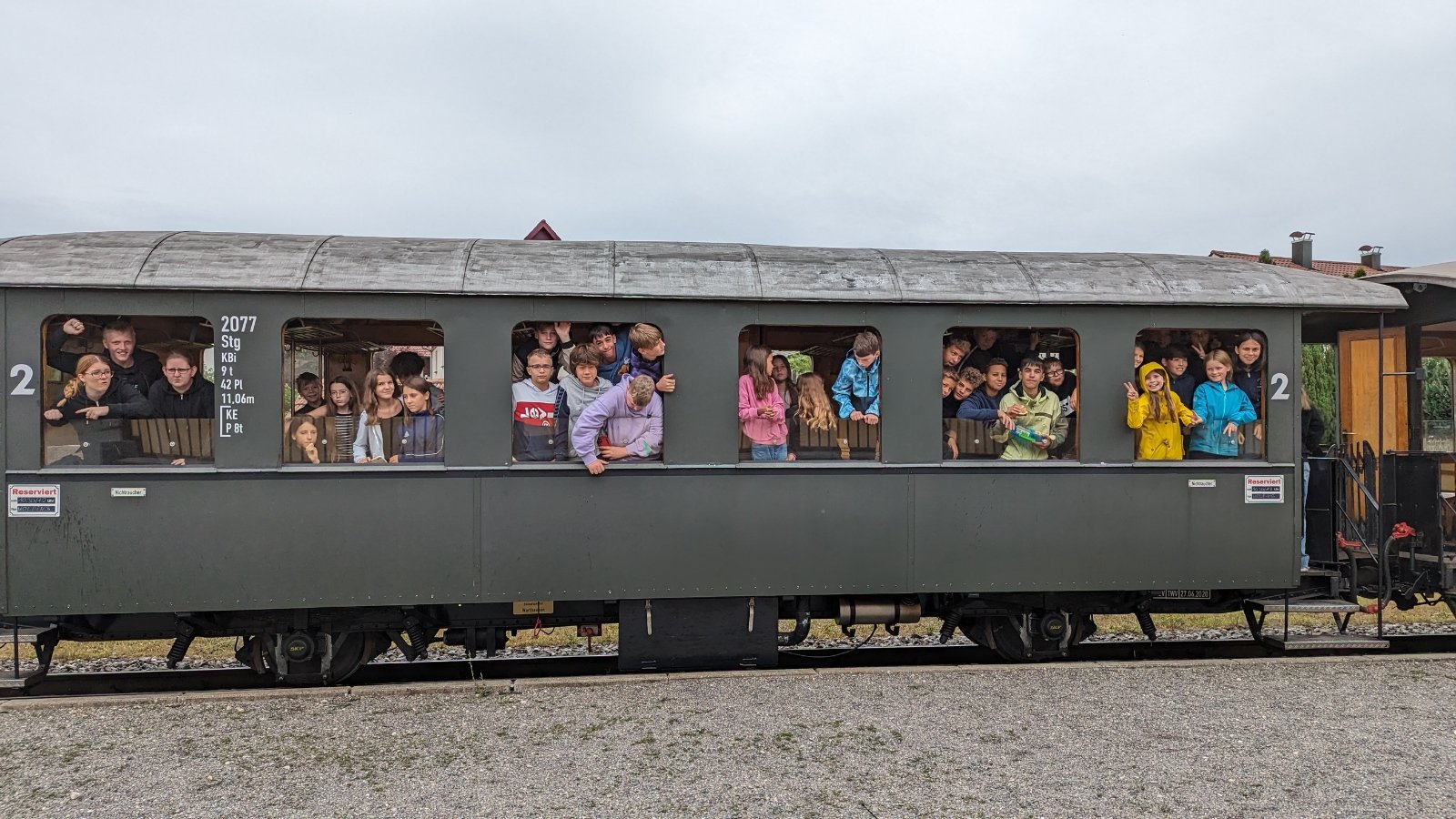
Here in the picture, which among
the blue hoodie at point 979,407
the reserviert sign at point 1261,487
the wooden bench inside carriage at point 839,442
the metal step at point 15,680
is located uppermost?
the blue hoodie at point 979,407

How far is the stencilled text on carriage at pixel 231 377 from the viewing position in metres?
5.39

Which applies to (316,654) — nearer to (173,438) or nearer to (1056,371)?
(173,438)

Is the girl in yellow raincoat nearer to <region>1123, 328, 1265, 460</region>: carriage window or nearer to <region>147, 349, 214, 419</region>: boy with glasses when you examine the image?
<region>1123, 328, 1265, 460</region>: carriage window

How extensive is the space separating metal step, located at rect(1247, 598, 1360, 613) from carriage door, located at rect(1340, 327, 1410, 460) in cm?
132

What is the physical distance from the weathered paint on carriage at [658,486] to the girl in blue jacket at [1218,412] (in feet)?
0.57

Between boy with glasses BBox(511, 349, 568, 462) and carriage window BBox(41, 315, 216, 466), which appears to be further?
boy with glasses BBox(511, 349, 568, 462)

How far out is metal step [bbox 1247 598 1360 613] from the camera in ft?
20.7

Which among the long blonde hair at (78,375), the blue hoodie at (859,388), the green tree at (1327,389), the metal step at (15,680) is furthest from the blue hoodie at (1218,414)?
the metal step at (15,680)

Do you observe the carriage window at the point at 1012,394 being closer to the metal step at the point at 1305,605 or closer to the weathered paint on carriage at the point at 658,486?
the weathered paint on carriage at the point at 658,486

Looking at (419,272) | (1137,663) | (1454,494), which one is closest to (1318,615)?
(1454,494)

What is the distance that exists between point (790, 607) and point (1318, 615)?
20.3ft

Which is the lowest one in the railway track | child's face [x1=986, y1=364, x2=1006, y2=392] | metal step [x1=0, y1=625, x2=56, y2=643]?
the railway track

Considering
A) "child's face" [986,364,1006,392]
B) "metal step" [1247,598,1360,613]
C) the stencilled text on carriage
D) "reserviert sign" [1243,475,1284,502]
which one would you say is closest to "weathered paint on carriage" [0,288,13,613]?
the stencilled text on carriage

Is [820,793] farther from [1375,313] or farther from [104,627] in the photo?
[1375,313]
